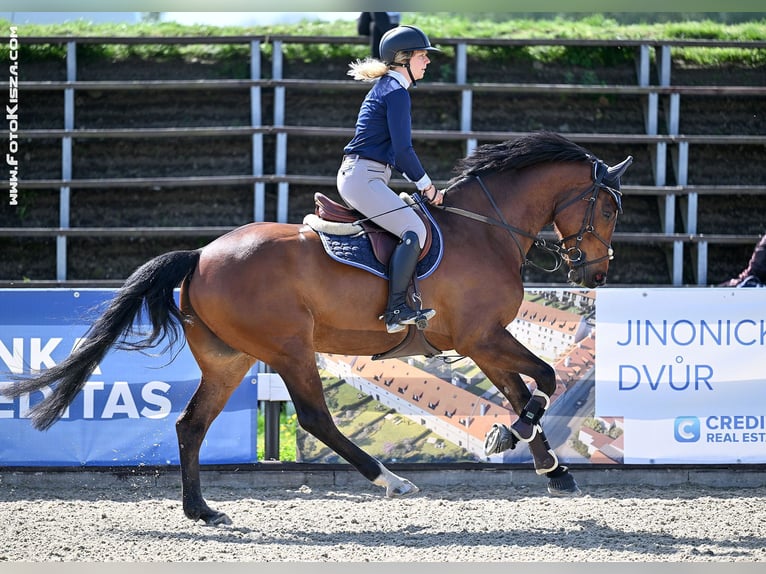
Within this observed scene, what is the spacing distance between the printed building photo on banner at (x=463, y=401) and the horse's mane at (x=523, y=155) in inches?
54.8

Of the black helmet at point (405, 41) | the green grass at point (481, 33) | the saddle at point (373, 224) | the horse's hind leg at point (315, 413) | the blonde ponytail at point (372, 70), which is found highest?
the green grass at point (481, 33)

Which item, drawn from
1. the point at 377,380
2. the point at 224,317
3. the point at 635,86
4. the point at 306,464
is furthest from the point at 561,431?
the point at 635,86

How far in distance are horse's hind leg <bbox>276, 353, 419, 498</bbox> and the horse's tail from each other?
763mm

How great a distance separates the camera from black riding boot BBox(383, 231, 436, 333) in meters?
5.54

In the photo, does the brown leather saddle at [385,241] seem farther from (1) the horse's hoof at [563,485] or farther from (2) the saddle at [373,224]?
(1) the horse's hoof at [563,485]

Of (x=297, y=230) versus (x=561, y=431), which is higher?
(x=297, y=230)

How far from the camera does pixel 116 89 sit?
11.1 m

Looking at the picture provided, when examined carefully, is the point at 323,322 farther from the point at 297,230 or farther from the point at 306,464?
the point at 306,464

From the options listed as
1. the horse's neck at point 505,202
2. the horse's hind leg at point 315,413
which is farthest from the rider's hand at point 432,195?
the horse's hind leg at point 315,413

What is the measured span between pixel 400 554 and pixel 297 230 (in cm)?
204

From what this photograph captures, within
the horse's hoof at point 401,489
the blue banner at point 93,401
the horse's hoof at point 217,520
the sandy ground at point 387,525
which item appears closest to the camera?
the sandy ground at point 387,525

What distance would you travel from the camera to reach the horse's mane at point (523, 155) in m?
6.20

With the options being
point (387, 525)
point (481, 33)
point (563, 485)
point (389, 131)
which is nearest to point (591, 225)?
point (389, 131)

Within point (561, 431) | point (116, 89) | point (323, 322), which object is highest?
point (116, 89)
